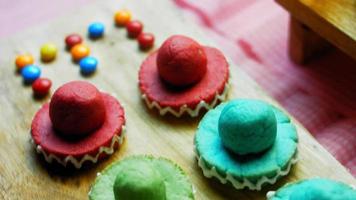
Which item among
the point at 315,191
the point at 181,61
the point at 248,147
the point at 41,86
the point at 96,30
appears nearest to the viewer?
the point at 315,191

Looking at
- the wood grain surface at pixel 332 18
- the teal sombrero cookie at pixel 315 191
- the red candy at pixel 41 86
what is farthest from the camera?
the red candy at pixel 41 86

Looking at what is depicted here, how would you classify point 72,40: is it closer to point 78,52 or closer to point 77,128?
point 78,52

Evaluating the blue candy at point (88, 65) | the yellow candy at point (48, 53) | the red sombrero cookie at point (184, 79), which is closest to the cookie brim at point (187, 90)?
the red sombrero cookie at point (184, 79)

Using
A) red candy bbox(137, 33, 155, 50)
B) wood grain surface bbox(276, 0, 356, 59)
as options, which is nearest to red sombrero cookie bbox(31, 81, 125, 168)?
red candy bbox(137, 33, 155, 50)

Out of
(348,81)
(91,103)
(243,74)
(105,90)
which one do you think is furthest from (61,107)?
(348,81)

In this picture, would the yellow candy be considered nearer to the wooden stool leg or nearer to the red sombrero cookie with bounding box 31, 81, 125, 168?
the red sombrero cookie with bounding box 31, 81, 125, 168

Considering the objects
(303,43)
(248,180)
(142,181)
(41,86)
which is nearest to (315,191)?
(248,180)

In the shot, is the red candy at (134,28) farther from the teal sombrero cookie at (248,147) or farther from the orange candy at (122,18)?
the teal sombrero cookie at (248,147)
